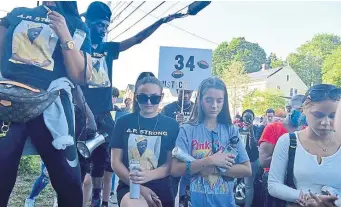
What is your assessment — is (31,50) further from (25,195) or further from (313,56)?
(313,56)

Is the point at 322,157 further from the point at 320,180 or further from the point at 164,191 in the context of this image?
the point at 164,191

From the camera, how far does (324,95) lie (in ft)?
8.21

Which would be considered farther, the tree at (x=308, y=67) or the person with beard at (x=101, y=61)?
the tree at (x=308, y=67)

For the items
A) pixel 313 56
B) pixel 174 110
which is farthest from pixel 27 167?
pixel 313 56

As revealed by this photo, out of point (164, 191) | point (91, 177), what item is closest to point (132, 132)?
point (164, 191)

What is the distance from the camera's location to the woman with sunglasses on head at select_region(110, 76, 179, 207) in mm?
2682

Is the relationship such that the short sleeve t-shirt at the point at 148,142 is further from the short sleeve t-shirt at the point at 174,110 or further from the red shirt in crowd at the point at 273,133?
the short sleeve t-shirt at the point at 174,110

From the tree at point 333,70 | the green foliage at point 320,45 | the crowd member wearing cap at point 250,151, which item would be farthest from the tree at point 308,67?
the crowd member wearing cap at point 250,151

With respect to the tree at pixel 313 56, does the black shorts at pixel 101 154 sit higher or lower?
lower

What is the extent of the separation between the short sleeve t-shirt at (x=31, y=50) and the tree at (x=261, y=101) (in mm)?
47978

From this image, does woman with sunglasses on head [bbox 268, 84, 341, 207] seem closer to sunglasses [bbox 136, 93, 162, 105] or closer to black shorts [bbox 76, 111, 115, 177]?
sunglasses [bbox 136, 93, 162, 105]

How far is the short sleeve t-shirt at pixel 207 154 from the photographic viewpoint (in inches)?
103

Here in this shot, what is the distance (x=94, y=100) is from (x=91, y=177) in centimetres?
87

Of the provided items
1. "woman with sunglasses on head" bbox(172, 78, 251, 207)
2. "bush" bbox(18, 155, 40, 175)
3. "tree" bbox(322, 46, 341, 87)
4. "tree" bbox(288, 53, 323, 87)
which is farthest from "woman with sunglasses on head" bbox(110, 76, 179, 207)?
"tree" bbox(288, 53, 323, 87)
